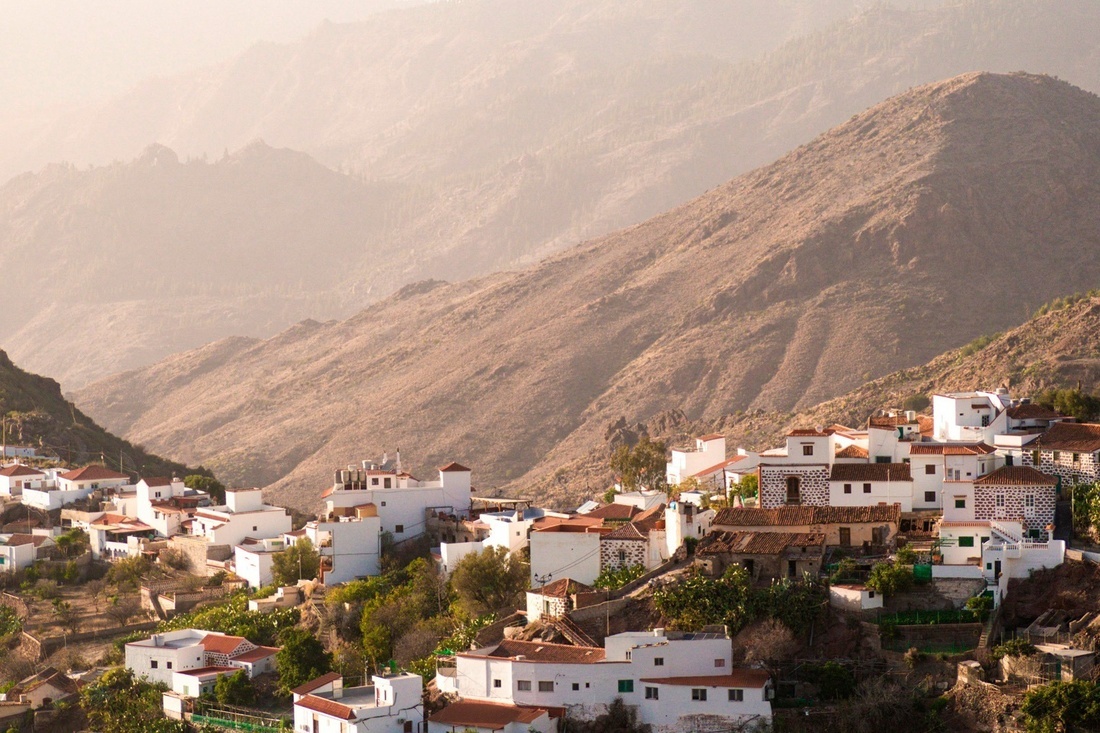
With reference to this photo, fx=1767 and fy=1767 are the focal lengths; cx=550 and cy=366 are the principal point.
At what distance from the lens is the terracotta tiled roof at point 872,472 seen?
45375mm

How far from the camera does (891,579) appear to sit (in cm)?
3984

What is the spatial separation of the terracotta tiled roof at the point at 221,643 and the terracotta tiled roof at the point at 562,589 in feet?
28.8

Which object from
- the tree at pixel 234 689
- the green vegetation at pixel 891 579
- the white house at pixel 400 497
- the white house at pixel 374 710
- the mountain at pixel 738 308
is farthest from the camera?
the mountain at pixel 738 308

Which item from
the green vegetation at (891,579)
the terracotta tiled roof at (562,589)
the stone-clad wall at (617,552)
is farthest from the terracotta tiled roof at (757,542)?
the terracotta tiled roof at (562,589)

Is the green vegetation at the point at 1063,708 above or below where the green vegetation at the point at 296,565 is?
below

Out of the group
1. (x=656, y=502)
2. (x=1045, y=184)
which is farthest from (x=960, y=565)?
(x=1045, y=184)

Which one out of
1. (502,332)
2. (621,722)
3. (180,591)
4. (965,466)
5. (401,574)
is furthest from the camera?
(502,332)

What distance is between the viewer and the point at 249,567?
57125 millimetres

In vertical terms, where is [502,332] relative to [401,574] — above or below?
above

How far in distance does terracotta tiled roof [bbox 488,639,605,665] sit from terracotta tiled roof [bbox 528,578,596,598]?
7.94 ft

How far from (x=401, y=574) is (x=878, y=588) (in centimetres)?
1698

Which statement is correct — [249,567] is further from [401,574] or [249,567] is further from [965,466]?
[965,466]

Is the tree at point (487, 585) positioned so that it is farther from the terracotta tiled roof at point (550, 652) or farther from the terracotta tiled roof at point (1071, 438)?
the terracotta tiled roof at point (1071, 438)

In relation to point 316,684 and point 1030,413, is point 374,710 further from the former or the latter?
point 1030,413
